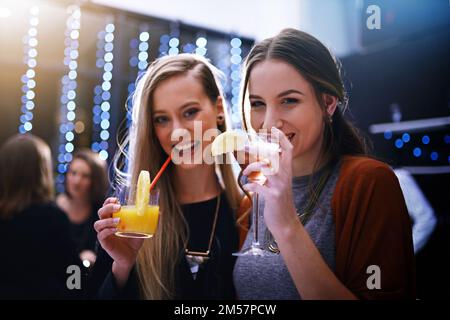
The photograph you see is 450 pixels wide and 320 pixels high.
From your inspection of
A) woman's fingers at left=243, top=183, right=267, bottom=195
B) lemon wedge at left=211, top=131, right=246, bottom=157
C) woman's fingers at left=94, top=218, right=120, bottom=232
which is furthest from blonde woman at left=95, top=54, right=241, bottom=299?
woman's fingers at left=243, top=183, right=267, bottom=195

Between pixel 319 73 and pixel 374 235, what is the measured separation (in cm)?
52

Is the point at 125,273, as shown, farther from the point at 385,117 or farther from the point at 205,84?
the point at 385,117

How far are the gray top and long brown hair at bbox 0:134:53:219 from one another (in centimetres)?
135

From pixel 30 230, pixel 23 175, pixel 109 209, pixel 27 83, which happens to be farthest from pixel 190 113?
pixel 27 83

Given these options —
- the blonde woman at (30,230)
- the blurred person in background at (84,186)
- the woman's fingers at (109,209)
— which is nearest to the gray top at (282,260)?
the woman's fingers at (109,209)

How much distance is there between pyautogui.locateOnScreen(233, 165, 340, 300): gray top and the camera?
1.32m

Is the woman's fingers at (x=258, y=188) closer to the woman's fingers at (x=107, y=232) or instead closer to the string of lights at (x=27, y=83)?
the woman's fingers at (x=107, y=232)

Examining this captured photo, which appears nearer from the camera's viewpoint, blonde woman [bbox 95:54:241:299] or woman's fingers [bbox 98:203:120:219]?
woman's fingers [bbox 98:203:120:219]

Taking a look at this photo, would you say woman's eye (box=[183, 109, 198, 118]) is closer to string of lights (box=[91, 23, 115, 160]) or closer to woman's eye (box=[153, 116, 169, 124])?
woman's eye (box=[153, 116, 169, 124])

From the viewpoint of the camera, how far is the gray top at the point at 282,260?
1.32 m

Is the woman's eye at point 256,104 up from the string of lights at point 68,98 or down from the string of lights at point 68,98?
down

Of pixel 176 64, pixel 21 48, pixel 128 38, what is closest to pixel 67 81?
pixel 21 48

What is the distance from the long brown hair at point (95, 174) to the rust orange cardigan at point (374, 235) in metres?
2.20

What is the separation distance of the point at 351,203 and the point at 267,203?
240mm
